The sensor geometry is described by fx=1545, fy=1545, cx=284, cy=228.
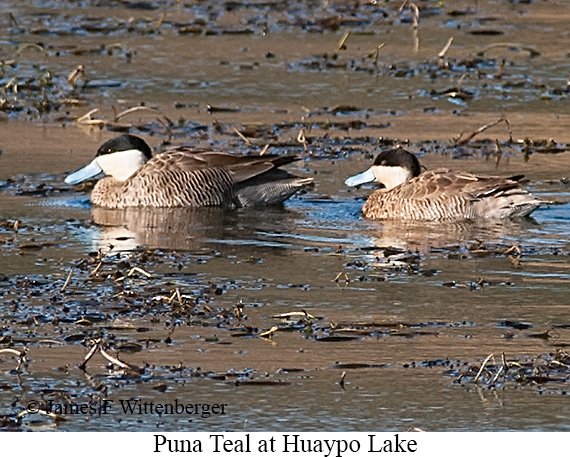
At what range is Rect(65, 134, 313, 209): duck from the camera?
1416 centimetres

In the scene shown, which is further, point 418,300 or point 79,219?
point 79,219

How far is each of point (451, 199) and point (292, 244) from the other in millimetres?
1864

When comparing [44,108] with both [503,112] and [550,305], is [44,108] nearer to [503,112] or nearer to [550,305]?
[503,112]

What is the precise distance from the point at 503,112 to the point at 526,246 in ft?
19.4

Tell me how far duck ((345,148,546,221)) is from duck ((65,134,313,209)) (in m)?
0.85

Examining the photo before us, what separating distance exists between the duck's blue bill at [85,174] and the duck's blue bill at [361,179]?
2414 millimetres

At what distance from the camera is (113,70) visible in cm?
2033

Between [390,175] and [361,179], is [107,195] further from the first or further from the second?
[390,175]

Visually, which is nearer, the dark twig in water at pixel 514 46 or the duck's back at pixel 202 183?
the duck's back at pixel 202 183

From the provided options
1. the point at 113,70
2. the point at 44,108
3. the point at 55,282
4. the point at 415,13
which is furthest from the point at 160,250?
the point at 415,13

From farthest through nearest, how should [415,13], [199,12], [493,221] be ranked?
[199,12] < [415,13] < [493,221]

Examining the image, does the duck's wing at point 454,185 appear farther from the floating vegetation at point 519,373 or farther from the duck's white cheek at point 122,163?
the floating vegetation at point 519,373

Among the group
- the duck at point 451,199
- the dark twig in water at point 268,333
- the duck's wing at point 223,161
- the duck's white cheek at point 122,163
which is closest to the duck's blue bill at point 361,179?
the duck at point 451,199

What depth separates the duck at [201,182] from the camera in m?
14.2
